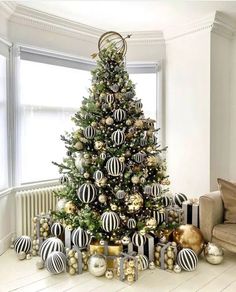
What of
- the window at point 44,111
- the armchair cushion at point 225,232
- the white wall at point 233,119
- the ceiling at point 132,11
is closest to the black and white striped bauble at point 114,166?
the armchair cushion at point 225,232

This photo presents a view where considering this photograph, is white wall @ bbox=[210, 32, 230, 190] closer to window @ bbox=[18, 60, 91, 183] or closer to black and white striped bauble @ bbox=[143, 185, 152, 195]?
black and white striped bauble @ bbox=[143, 185, 152, 195]

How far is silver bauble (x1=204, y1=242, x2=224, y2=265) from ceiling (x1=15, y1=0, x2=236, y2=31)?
2650 millimetres

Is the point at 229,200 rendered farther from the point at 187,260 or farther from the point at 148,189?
the point at 148,189

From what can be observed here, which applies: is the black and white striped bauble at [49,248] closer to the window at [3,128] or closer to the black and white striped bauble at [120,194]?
the black and white striped bauble at [120,194]

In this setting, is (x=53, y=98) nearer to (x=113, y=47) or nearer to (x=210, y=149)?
(x=113, y=47)

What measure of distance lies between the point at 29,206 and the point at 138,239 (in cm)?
141

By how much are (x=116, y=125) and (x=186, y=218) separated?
138 centimetres

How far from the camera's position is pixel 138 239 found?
2.80 metres

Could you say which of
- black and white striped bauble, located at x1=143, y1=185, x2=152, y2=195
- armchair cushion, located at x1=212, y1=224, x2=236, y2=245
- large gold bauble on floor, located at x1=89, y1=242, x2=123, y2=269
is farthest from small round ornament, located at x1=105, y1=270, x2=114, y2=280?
armchair cushion, located at x1=212, y1=224, x2=236, y2=245

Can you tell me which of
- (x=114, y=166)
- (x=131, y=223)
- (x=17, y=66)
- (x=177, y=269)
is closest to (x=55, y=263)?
(x=131, y=223)

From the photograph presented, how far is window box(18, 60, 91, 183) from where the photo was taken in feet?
11.7

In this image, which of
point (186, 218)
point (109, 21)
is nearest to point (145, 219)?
point (186, 218)

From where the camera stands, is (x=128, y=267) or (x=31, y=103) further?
(x=31, y=103)

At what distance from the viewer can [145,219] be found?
2.89 m
